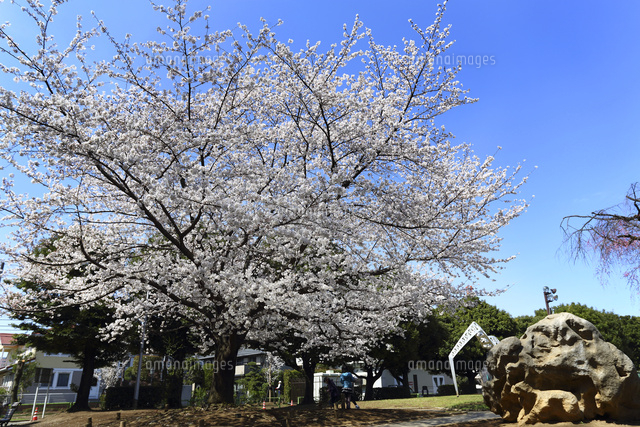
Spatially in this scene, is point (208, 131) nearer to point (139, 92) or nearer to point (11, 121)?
point (139, 92)

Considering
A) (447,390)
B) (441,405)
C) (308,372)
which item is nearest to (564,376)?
(441,405)

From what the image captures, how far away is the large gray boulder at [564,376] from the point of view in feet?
27.3

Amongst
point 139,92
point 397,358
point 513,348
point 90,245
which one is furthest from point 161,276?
point 397,358

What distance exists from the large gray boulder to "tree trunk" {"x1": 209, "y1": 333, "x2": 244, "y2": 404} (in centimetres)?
819

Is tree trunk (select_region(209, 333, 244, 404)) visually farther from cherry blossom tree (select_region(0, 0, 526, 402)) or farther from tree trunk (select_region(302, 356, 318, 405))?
tree trunk (select_region(302, 356, 318, 405))

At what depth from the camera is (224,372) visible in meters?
13.2

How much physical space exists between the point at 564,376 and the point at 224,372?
32.4ft

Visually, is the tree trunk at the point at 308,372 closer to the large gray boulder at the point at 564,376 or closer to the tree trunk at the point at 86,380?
the tree trunk at the point at 86,380

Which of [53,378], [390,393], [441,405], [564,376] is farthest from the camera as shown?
[53,378]

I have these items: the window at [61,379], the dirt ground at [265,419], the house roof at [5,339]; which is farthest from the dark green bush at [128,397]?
the house roof at [5,339]

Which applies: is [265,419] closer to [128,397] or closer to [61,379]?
[128,397]

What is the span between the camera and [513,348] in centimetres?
949

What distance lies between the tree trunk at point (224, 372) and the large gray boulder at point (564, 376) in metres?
8.19

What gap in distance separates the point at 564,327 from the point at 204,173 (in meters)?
9.19
